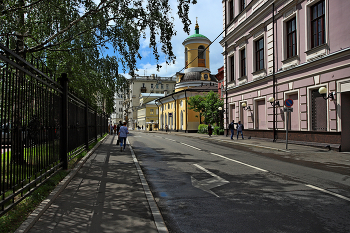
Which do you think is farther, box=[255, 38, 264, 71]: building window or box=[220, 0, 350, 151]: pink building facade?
box=[255, 38, 264, 71]: building window

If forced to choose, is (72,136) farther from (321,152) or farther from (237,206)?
(321,152)

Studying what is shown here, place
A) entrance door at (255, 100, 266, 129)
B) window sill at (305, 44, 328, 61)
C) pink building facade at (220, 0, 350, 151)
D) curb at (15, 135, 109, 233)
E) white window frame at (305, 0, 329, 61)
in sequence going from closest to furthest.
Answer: curb at (15, 135, 109, 233) < pink building facade at (220, 0, 350, 151) < white window frame at (305, 0, 329, 61) < window sill at (305, 44, 328, 61) < entrance door at (255, 100, 266, 129)

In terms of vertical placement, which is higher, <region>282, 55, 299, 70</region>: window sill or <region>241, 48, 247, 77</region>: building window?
<region>241, 48, 247, 77</region>: building window

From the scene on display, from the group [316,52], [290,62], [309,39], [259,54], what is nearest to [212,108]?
[259,54]

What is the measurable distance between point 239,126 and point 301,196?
1746 cm

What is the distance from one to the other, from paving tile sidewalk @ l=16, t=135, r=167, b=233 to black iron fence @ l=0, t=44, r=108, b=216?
1.81ft

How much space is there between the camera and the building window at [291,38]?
17.7 metres

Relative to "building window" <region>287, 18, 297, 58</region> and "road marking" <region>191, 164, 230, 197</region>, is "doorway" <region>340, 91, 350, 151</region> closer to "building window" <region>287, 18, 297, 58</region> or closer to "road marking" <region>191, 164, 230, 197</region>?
"building window" <region>287, 18, 297, 58</region>

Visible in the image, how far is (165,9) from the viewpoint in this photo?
27.0 ft

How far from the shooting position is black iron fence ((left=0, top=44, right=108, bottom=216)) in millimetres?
3902

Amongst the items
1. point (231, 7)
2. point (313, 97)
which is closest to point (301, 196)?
point (313, 97)

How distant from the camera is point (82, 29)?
9.11m

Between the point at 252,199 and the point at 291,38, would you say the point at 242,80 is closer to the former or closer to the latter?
the point at 291,38

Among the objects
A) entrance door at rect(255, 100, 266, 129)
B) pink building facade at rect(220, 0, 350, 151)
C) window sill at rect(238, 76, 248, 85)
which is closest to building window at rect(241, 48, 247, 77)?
pink building facade at rect(220, 0, 350, 151)
